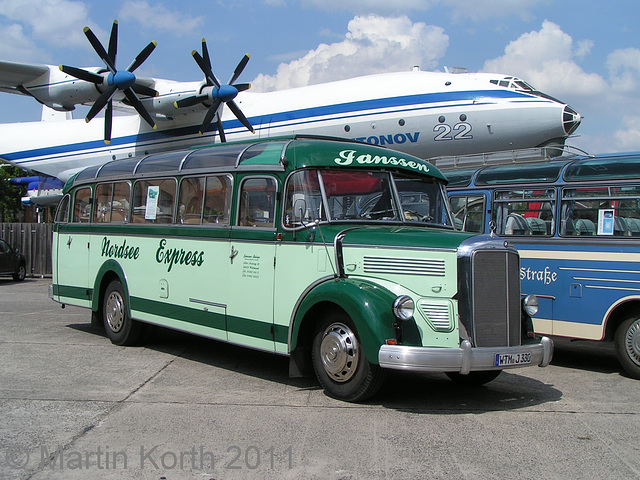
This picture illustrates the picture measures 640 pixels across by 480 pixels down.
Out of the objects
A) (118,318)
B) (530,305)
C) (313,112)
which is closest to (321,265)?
(530,305)

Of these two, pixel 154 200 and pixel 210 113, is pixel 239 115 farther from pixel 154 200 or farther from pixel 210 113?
pixel 154 200

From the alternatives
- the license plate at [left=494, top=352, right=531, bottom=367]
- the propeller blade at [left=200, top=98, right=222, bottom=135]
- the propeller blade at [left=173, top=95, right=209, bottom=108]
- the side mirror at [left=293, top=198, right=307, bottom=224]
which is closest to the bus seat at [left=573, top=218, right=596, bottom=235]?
the license plate at [left=494, top=352, right=531, bottom=367]

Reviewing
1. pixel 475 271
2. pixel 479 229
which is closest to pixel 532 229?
pixel 479 229

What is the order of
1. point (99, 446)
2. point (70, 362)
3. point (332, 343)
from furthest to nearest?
point (70, 362), point (332, 343), point (99, 446)

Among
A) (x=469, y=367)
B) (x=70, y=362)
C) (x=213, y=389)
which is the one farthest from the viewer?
(x=70, y=362)

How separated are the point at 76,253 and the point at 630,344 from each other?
842 cm

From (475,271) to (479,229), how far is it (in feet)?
13.1

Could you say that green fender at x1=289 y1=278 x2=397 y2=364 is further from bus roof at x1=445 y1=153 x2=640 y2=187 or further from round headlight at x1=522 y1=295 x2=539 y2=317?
bus roof at x1=445 y1=153 x2=640 y2=187

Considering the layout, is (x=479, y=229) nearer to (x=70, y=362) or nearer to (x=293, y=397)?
(x=293, y=397)

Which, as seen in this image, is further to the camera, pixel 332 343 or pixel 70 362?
pixel 70 362

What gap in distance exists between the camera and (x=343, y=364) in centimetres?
616

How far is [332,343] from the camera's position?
6.24m

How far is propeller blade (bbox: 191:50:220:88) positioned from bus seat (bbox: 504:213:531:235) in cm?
1600

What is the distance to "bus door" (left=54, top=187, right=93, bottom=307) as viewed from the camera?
401 inches
